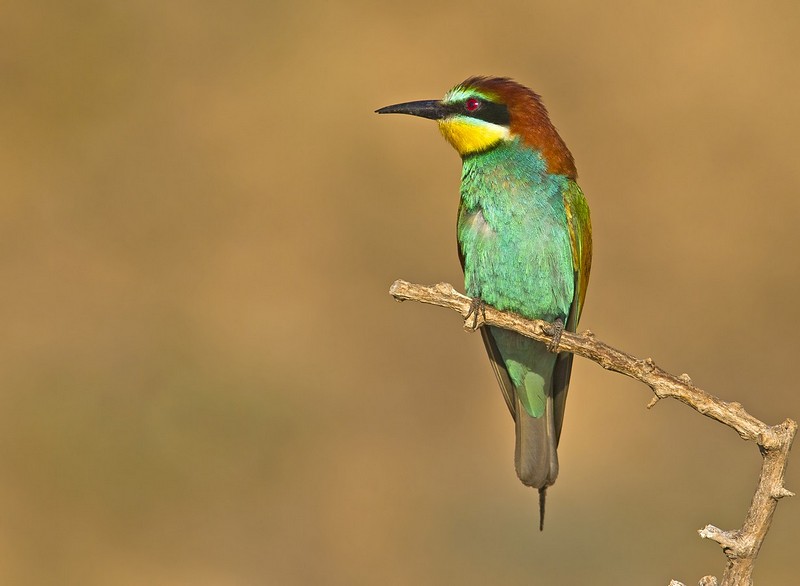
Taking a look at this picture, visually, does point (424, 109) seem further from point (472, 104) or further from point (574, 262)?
point (574, 262)

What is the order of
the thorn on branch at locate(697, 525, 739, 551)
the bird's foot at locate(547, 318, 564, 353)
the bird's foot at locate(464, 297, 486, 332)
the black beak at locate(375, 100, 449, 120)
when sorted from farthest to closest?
the black beak at locate(375, 100, 449, 120) < the bird's foot at locate(464, 297, 486, 332) < the bird's foot at locate(547, 318, 564, 353) < the thorn on branch at locate(697, 525, 739, 551)

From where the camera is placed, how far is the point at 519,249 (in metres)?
2.59

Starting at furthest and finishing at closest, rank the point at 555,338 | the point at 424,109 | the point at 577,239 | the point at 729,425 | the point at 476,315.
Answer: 1. the point at 424,109
2. the point at 577,239
3. the point at 476,315
4. the point at 555,338
5. the point at 729,425

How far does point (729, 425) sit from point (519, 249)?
2.98ft

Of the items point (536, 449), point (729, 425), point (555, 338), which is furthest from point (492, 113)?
point (729, 425)

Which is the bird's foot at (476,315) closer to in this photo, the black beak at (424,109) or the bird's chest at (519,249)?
the bird's chest at (519,249)

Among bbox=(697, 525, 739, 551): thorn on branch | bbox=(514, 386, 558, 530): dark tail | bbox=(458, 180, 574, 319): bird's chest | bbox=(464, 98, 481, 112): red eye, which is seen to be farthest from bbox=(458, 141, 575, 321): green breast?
bbox=(697, 525, 739, 551): thorn on branch

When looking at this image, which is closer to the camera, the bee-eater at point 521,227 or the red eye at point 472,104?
the bee-eater at point 521,227

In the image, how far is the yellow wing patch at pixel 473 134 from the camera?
267cm

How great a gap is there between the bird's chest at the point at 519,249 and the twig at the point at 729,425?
36cm

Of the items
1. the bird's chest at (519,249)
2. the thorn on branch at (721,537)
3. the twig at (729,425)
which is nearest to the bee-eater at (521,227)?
the bird's chest at (519,249)

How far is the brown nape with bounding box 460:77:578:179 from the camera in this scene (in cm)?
267

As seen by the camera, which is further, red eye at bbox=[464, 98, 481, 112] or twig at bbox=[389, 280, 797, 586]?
red eye at bbox=[464, 98, 481, 112]

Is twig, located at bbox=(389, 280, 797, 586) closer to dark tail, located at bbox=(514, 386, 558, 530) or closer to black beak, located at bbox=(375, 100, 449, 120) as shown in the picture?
dark tail, located at bbox=(514, 386, 558, 530)
